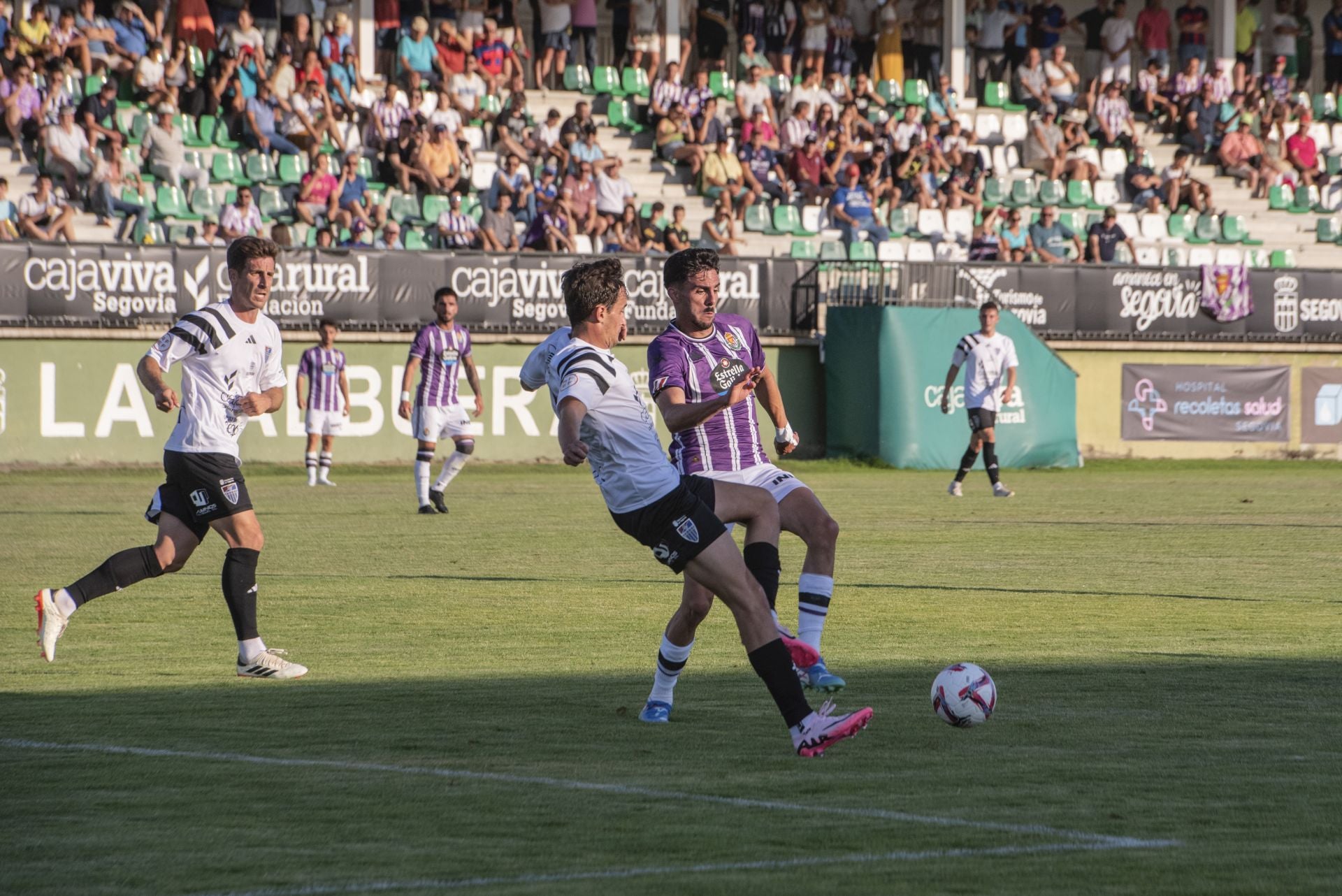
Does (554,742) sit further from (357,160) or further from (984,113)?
(984,113)

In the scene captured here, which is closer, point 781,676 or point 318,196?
point 781,676

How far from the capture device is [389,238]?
92.6 feet

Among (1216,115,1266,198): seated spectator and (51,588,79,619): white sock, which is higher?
(1216,115,1266,198): seated spectator

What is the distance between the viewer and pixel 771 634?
7.21 metres

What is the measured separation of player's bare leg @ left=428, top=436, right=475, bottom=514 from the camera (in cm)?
2044

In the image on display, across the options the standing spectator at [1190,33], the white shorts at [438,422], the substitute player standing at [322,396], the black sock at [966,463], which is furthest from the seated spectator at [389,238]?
the standing spectator at [1190,33]

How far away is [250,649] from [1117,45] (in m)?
33.2

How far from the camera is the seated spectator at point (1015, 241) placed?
32.6 m

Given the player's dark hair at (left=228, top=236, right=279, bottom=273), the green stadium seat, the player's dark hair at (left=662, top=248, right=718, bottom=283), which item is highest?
the green stadium seat

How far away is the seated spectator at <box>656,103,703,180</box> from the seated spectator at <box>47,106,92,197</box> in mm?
9808

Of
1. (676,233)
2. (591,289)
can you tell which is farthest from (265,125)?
(591,289)

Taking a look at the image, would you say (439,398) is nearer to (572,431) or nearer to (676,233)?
(676,233)

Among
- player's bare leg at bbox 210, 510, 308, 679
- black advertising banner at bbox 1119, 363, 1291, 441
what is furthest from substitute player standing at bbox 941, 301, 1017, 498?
player's bare leg at bbox 210, 510, 308, 679

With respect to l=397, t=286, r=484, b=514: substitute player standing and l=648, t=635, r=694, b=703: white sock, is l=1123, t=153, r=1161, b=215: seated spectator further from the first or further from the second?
l=648, t=635, r=694, b=703: white sock
